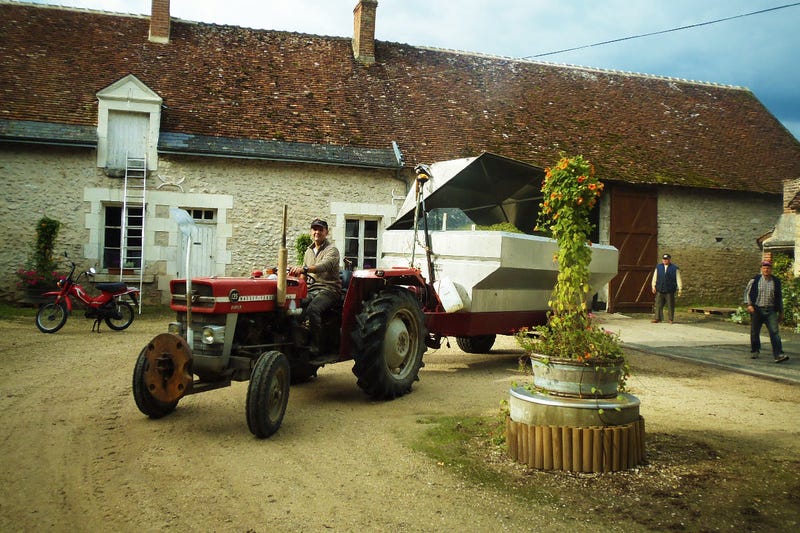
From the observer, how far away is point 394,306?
6.00m

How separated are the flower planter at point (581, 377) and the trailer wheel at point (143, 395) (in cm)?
291

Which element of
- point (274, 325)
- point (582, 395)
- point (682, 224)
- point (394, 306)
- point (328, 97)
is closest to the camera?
point (582, 395)

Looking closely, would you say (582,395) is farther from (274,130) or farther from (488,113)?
(488,113)

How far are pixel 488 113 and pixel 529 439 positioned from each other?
1395 cm

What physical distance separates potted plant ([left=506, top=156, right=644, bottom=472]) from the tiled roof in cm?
1050

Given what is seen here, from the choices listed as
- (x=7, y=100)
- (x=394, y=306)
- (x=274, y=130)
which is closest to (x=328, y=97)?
(x=274, y=130)

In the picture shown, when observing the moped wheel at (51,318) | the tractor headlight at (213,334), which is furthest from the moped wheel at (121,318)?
the tractor headlight at (213,334)

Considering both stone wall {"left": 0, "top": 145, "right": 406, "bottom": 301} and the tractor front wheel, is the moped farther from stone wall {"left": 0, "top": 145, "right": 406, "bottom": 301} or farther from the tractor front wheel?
the tractor front wheel

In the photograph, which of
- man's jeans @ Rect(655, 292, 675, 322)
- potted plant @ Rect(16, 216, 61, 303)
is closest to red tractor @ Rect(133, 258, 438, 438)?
potted plant @ Rect(16, 216, 61, 303)

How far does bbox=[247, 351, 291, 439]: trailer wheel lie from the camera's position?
4.49 metres

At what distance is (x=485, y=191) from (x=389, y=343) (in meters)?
3.20

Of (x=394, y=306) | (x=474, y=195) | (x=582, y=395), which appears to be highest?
(x=474, y=195)

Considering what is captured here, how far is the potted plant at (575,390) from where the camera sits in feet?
13.1

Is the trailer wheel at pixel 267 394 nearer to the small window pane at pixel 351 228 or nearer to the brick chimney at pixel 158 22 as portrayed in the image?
the small window pane at pixel 351 228
